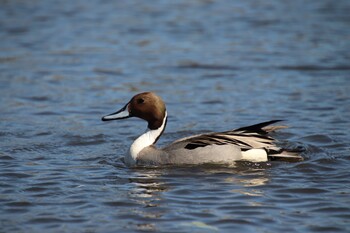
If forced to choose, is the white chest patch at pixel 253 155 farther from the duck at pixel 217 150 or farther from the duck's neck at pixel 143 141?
the duck's neck at pixel 143 141

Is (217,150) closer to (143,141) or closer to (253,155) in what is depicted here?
(253,155)

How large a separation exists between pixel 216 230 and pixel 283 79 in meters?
7.08

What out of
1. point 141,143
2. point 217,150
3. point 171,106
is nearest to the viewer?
point 217,150

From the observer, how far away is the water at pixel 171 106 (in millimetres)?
7059

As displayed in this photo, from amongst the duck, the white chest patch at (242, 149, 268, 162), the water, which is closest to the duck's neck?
the duck

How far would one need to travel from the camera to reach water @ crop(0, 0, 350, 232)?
7.06 meters

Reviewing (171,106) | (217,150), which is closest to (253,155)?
(217,150)

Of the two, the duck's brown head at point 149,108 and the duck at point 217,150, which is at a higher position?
the duck's brown head at point 149,108

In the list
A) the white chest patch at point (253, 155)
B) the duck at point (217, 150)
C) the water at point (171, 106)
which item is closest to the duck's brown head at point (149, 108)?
the duck at point (217, 150)

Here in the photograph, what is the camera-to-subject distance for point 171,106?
39.2 ft

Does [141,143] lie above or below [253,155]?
above

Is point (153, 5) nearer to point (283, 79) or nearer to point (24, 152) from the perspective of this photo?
point (283, 79)

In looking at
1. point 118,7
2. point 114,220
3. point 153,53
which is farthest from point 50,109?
point 118,7

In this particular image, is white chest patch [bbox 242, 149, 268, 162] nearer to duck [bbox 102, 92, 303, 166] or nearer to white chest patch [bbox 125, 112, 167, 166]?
duck [bbox 102, 92, 303, 166]
